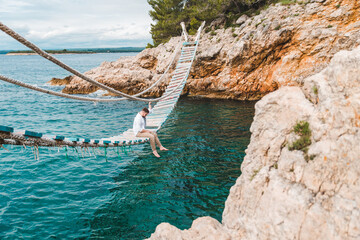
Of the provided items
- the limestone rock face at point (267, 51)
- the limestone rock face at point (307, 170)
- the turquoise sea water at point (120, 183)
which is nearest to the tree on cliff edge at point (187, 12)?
the limestone rock face at point (267, 51)

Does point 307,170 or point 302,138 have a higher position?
point 302,138

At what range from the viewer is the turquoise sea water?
264 inches

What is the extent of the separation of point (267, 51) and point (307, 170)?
662 inches

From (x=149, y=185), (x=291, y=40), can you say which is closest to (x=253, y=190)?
(x=149, y=185)

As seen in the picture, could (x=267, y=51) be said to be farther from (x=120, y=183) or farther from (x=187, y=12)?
(x=120, y=183)

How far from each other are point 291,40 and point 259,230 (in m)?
17.3

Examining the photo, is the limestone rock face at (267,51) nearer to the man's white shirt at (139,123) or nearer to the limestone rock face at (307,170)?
the man's white shirt at (139,123)

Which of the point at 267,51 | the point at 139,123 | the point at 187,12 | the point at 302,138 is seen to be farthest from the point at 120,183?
the point at 187,12

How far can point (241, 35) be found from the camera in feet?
68.4

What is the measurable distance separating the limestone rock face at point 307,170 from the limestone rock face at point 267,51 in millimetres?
12720

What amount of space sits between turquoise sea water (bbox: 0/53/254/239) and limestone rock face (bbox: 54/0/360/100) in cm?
473

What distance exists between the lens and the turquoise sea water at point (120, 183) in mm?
6695

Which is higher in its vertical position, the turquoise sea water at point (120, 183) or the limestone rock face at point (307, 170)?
the limestone rock face at point (307, 170)

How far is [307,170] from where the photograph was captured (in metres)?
3.49
